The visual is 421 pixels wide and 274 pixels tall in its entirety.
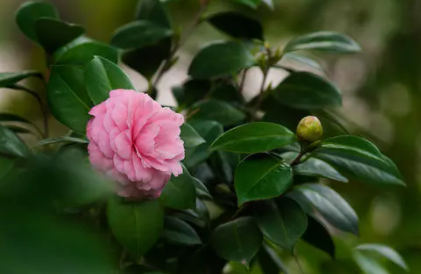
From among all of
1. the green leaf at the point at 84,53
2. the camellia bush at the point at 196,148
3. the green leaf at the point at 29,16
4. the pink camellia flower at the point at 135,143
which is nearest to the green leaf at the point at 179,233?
the camellia bush at the point at 196,148

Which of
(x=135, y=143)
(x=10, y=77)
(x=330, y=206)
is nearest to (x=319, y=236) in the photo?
(x=330, y=206)

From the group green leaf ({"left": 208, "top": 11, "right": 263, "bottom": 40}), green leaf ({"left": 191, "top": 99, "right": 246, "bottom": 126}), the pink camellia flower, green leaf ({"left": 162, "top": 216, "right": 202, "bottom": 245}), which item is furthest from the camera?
green leaf ({"left": 208, "top": 11, "right": 263, "bottom": 40})

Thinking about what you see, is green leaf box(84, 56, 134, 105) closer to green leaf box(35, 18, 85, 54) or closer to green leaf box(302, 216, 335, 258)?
green leaf box(35, 18, 85, 54)

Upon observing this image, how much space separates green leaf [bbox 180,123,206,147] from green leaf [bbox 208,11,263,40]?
1.05ft

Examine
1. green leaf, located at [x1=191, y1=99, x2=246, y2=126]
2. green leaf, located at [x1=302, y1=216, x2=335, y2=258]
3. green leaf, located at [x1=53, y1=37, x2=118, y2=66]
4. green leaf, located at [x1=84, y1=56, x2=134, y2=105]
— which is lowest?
green leaf, located at [x1=302, y1=216, x2=335, y2=258]

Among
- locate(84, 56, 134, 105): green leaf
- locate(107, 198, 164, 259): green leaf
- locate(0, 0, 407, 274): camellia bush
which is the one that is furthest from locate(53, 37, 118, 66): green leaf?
locate(107, 198, 164, 259): green leaf

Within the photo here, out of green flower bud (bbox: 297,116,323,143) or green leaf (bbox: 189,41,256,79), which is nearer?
green flower bud (bbox: 297,116,323,143)

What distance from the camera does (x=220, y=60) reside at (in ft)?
2.57

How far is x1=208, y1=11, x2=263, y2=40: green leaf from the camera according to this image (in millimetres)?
858

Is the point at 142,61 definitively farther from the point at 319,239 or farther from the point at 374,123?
the point at 374,123

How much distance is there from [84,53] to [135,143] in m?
0.24

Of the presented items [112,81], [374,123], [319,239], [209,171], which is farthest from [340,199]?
[374,123]

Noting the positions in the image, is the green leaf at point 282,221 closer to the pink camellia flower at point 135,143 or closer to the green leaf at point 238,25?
the pink camellia flower at point 135,143

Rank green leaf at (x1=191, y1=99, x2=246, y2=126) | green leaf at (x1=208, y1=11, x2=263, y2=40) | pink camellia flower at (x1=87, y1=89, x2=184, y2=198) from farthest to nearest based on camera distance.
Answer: green leaf at (x1=208, y1=11, x2=263, y2=40)
green leaf at (x1=191, y1=99, x2=246, y2=126)
pink camellia flower at (x1=87, y1=89, x2=184, y2=198)
